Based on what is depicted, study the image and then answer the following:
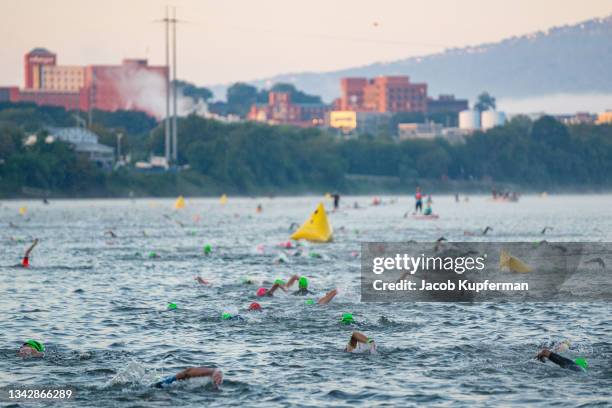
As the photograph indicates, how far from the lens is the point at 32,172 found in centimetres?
19725

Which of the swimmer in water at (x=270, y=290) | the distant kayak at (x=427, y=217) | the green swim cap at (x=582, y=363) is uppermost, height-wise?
the swimmer in water at (x=270, y=290)

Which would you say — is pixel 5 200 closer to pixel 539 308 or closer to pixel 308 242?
pixel 308 242

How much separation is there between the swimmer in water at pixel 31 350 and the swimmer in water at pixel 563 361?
11753 millimetres

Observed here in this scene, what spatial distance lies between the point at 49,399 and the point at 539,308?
744 inches

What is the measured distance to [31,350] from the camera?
97.4 ft

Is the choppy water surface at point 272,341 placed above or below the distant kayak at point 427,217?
above

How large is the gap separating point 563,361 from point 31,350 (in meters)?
12.4

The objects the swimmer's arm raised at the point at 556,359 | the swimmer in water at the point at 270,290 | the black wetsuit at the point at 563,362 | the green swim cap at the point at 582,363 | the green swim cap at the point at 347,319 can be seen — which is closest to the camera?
the black wetsuit at the point at 563,362

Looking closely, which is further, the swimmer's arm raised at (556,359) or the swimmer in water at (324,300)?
the swimmer in water at (324,300)

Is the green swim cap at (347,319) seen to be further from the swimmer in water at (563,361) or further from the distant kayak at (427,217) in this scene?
the distant kayak at (427,217)

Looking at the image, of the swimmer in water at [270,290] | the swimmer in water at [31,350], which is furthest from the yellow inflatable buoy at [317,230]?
the swimmer in water at [31,350]

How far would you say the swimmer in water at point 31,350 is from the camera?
97.3 feet

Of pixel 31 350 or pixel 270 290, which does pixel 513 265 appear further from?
pixel 31 350

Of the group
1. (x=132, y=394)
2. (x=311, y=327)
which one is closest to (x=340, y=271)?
(x=311, y=327)
